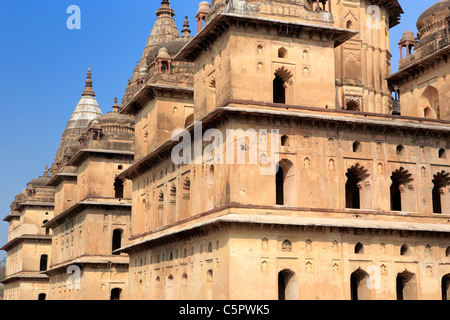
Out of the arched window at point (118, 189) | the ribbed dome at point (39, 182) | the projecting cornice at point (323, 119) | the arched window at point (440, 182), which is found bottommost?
the arched window at point (440, 182)

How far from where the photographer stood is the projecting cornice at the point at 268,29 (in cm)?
2612

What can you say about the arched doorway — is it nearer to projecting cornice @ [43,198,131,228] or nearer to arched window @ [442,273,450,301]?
arched window @ [442,273,450,301]

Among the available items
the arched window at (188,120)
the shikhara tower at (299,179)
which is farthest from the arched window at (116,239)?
the arched window at (188,120)

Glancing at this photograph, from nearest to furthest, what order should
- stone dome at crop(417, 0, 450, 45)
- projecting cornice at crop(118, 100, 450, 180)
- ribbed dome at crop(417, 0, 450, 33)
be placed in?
projecting cornice at crop(118, 100, 450, 180) → stone dome at crop(417, 0, 450, 45) → ribbed dome at crop(417, 0, 450, 33)

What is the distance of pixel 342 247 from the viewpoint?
2534cm

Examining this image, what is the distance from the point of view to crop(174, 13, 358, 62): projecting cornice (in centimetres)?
2612

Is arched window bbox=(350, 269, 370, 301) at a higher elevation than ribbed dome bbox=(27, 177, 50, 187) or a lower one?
lower

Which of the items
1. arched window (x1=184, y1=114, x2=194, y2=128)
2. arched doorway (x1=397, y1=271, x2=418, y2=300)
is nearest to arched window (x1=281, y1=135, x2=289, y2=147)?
arched doorway (x1=397, y1=271, x2=418, y2=300)

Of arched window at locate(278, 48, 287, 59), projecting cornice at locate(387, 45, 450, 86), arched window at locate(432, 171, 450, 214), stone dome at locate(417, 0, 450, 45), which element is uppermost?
stone dome at locate(417, 0, 450, 45)

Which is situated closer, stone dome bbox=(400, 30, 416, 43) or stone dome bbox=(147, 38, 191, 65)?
stone dome bbox=(400, 30, 416, 43)

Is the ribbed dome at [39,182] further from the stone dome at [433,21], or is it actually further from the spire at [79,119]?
the stone dome at [433,21]

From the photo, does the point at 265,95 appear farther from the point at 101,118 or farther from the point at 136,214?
the point at 101,118

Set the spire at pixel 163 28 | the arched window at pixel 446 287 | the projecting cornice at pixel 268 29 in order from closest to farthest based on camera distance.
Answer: the projecting cornice at pixel 268 29 < the arched window at pixel 446 287 < the spire at pixel 163 28
